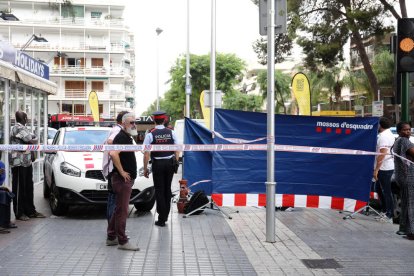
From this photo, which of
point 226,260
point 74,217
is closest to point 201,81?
point 74,217

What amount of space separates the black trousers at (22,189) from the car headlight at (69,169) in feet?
1.78

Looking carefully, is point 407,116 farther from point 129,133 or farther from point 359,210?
point 129,133

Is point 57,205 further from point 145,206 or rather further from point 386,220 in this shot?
point 386,220

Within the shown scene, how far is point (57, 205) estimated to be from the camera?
9.57 m

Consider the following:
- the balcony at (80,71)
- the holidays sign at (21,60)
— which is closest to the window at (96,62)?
the balcony at (80,71)

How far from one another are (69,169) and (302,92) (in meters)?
9.58

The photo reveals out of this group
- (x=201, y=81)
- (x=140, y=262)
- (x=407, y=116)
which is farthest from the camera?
(x=201, y=81)

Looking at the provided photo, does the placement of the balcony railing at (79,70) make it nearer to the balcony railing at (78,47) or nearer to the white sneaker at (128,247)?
the balcony railing at (78,47)

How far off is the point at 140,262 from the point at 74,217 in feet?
12.4

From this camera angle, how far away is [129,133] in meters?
7.20

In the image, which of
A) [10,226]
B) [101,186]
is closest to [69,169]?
[101,186]

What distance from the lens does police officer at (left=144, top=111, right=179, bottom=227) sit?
8734 millimetres

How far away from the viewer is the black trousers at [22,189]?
9.04 metres

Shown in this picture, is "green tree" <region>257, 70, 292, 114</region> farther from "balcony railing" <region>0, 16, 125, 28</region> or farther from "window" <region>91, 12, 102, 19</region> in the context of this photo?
"window" <region>91, 12, 102, 19</region>
